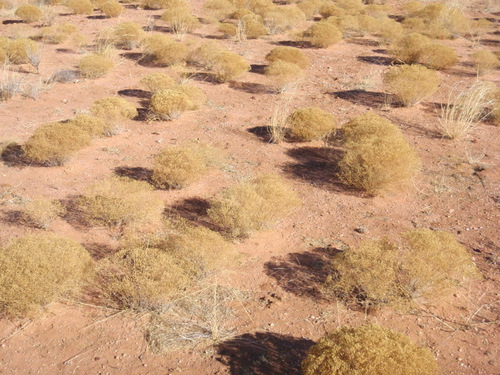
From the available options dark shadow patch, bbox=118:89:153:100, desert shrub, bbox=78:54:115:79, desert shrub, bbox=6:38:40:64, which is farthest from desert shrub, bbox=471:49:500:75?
desert shrub, bbox=6:38:40:64

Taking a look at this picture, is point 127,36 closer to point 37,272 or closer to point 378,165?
point 378,165

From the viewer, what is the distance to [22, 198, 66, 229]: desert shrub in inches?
217

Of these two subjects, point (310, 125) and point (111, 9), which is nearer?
point (310, 125)

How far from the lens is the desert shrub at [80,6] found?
16.3 metres

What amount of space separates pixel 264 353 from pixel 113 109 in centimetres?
632

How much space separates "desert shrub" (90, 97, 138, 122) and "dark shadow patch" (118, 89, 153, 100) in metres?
1.10

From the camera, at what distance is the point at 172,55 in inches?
461

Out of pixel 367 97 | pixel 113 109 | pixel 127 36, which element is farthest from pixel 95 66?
pixel 367 97

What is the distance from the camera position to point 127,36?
12812 mm

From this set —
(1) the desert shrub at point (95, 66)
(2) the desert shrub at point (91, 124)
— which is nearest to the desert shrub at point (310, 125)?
(2) the desert shrub at point (91, 124)

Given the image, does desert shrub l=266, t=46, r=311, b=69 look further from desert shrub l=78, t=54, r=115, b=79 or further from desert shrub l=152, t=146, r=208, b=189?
desert shrub l=152, t=146, r=208, b=189

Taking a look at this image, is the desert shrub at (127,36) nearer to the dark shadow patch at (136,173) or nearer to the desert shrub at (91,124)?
the desert shrub at (91,124)

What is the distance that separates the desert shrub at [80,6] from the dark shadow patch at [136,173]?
12.4 metres

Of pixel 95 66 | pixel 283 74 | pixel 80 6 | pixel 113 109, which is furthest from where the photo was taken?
pixel 80 6
